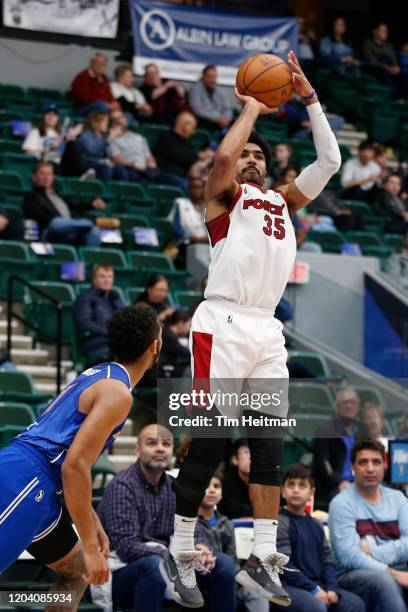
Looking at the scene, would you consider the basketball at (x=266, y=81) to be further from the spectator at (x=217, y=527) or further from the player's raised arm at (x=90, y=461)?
the spectator at (x=217, y=527)

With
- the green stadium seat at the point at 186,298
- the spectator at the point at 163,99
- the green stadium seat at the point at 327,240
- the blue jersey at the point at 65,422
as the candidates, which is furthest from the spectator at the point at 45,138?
the blue jersey at the point at 65,422

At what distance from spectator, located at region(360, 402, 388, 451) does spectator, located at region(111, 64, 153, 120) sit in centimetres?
850

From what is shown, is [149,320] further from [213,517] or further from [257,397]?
[213,517]

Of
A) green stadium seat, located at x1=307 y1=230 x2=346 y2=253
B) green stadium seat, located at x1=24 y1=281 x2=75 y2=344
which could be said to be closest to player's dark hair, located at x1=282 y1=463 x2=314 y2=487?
green stadium seat, located at x1=24 y1=281 x2=75 y2=344

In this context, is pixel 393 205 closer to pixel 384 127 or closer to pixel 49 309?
pixel 384 127

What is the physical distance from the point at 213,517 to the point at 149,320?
2.98 m

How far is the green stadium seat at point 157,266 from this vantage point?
13.5 metres

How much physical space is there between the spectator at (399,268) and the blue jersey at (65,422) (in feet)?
25.3

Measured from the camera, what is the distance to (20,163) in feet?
49.0

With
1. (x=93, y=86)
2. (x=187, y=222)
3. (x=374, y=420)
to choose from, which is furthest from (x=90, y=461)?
(x=93, y=86)

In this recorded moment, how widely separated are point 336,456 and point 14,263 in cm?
422

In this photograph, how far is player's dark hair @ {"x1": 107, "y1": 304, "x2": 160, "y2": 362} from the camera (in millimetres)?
6109

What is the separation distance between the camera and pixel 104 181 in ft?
49.4

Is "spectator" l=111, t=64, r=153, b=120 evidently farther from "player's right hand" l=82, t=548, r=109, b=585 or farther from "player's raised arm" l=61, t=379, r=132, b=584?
"player's right hand" l=82, t=548, r=109, b=585
